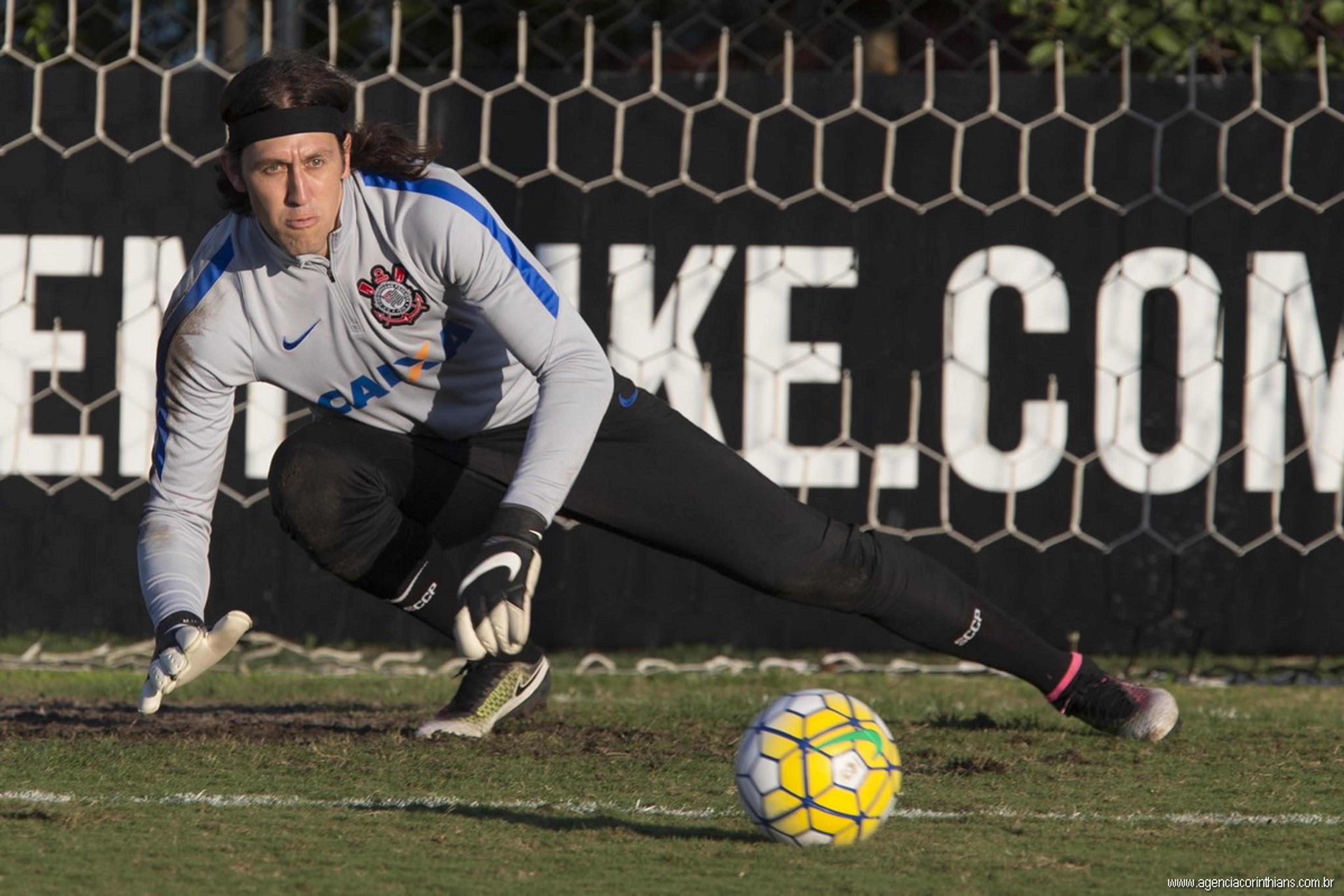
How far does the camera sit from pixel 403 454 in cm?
348

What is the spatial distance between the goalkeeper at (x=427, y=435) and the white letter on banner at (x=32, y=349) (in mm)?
1810

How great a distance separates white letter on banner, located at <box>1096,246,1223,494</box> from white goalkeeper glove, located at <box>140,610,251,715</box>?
2.97 metres

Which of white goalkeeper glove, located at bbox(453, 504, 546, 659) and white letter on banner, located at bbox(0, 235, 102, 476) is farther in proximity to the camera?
white letter on banner, located at bbox(0, 235, 102, 476)

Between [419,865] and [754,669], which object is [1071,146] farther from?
[419,865]

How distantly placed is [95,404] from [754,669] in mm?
2094

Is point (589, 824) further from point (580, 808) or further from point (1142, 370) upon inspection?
point (1142, 370)

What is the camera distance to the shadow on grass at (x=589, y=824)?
2.75 metres

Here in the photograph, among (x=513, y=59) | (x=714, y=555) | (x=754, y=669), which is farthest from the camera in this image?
(x=513, y=59)

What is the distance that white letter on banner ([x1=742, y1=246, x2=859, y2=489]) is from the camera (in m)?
5.01

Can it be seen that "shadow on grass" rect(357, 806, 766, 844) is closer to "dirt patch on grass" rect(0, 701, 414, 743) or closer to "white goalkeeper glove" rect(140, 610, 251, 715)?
"white goalkeeper glove" rect(140, 610, 251, 715)

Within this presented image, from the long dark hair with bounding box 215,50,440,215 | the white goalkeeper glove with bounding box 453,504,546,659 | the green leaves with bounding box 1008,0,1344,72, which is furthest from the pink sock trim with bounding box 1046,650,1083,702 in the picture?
the green leaves with bounding box 1008,0,1344,72

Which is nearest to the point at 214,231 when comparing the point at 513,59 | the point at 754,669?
the point at 754,669

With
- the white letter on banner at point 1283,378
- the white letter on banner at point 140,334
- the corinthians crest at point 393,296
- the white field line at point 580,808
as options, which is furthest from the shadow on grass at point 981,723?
the white letter on banner at point 140,334

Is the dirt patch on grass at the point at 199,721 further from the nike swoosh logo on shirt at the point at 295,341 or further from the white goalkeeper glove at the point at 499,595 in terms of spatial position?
the white goalkeeper glove at the point at 499,595
